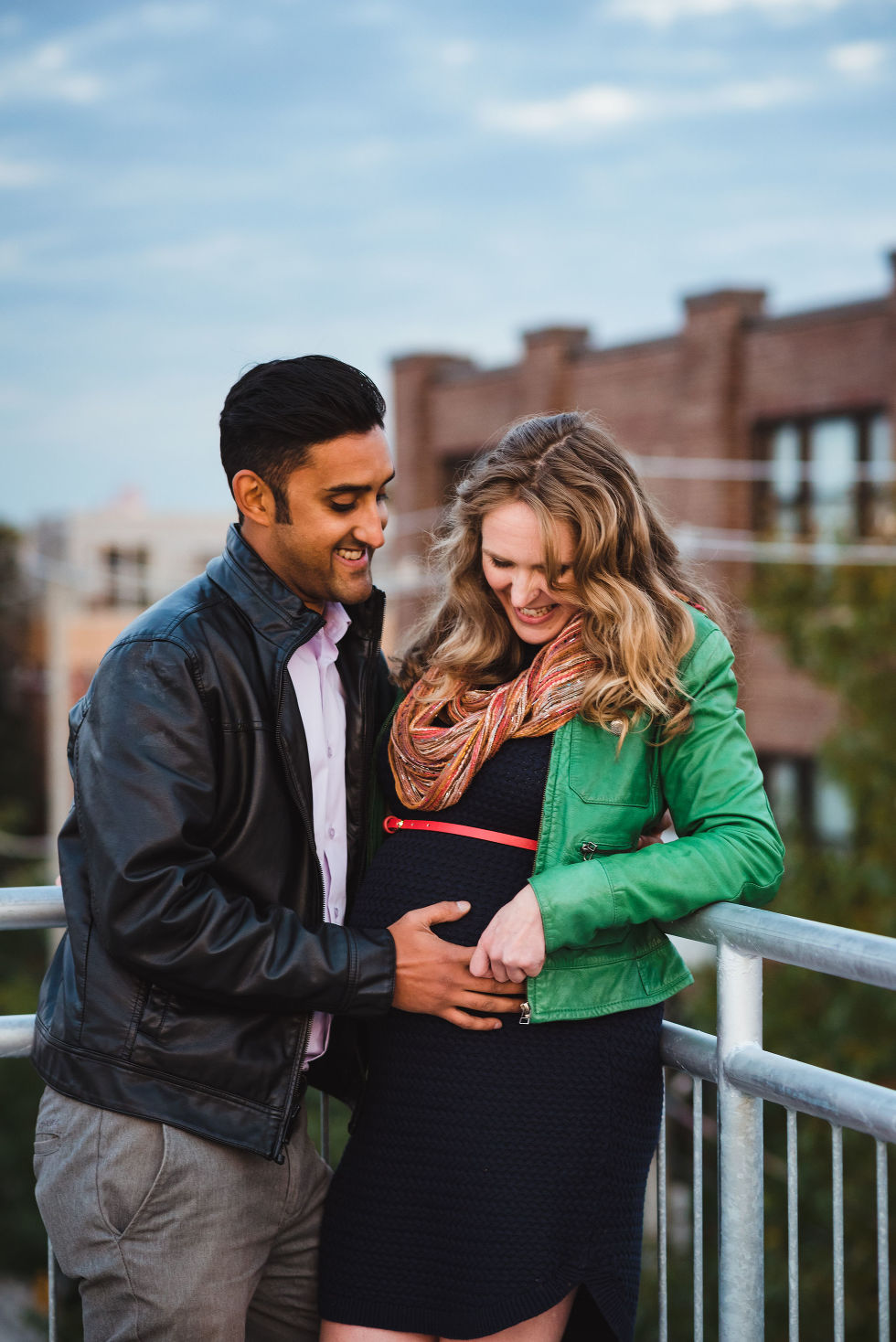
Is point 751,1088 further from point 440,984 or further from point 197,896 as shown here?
point 197,896

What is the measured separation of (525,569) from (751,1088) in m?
1.02

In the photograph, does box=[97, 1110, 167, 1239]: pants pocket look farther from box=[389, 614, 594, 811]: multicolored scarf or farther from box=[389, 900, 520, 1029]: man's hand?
box=[389, 614, 594, 811]: multicolored scarf

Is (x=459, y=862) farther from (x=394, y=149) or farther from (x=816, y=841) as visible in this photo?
(x=394, y=149)

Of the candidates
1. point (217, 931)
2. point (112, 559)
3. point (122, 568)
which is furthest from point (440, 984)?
point (112, 559)

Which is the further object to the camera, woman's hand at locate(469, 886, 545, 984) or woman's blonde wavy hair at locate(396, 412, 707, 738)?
woman's blonde wavy hair at locate(396, 412, 707, 738)

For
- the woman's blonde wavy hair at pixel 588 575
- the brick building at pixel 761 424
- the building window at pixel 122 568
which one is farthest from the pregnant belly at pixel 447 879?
the building window at pixel 122 568

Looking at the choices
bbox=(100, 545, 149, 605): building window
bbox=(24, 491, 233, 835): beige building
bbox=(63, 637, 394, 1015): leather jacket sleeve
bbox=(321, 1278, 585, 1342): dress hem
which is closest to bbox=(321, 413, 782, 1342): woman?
bbox=(321, 1278, 585, 1342): dress hem

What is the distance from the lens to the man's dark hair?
249 cm

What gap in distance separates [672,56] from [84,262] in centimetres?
2514

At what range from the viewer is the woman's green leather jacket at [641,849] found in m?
2.30

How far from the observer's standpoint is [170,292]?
41375 millimetres

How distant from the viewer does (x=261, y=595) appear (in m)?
2.53

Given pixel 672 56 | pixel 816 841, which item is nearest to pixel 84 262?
pixel 672 56

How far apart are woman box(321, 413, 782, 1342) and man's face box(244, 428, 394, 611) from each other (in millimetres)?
262
